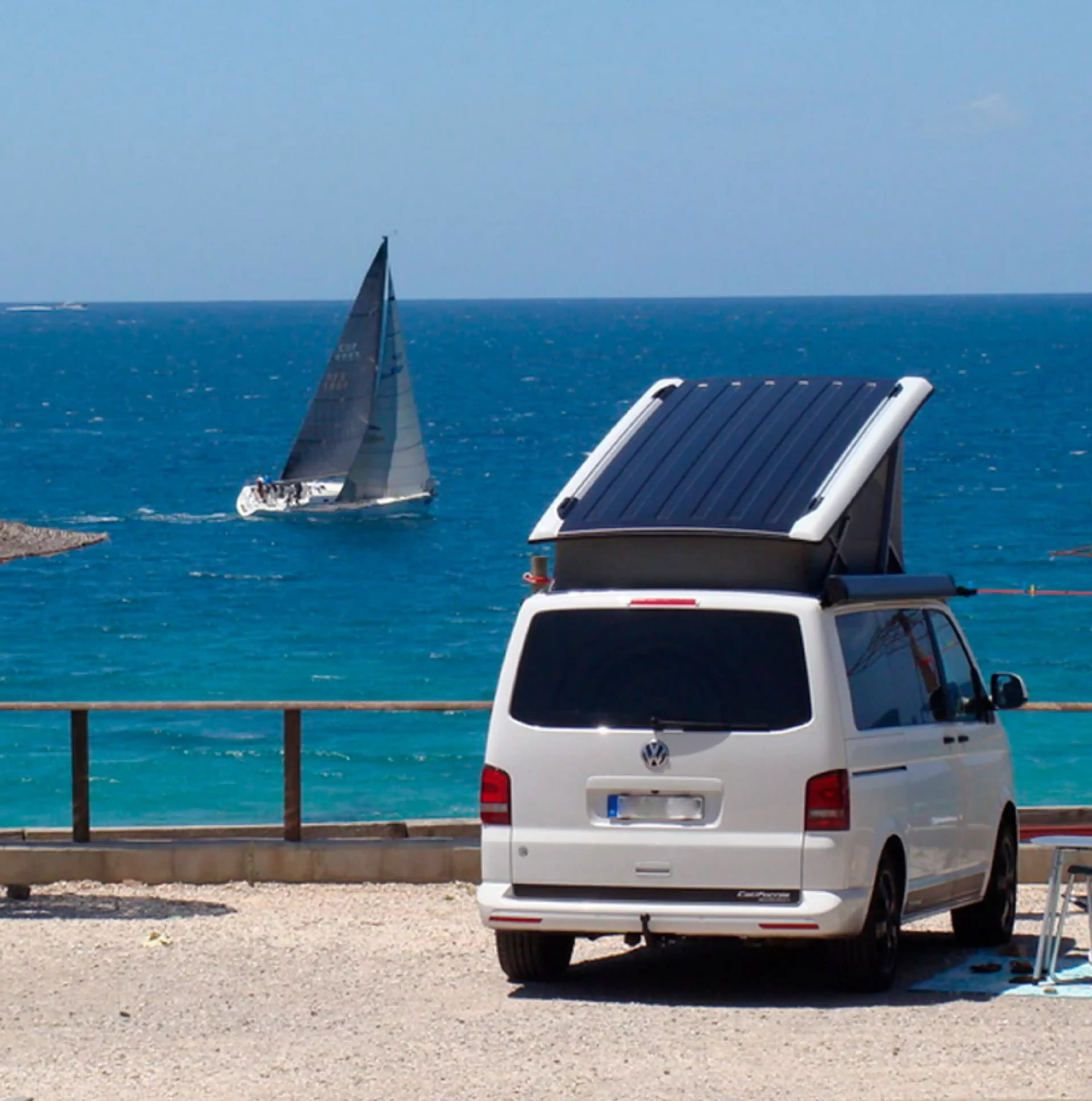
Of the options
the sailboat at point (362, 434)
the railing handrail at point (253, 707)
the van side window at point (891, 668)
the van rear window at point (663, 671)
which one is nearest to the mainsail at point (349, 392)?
the sailboat at point (362, 434)

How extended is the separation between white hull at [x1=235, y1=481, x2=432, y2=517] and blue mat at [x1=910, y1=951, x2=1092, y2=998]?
72.8 metres

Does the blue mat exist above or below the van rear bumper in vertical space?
below

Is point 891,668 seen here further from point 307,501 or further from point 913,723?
point 307,501

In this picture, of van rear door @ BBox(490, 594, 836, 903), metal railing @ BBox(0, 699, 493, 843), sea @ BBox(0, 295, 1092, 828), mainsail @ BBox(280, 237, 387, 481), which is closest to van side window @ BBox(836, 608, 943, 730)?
van rear door @ BBox(490, 594, 836, 903)

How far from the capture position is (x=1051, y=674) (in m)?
42.0

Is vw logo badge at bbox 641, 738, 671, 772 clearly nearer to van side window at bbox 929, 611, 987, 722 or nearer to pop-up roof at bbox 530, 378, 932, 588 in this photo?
pop-up roof at bbox 530, 378, 932, 588

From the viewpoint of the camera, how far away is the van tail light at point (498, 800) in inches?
359


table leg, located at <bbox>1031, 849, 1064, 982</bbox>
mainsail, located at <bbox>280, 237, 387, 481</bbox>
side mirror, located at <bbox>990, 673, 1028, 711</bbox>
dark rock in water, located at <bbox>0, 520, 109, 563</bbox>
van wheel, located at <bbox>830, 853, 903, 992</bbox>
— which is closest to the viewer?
van wheel, located at <bbox>830, 853, 903, 992</bbox>

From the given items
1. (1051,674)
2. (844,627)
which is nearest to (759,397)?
(844,627)

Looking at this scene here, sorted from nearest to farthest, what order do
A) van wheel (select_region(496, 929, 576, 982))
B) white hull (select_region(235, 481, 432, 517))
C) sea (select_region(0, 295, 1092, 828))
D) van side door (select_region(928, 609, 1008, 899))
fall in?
van wheel (select_region(496, 929, 576, 982))
van side door (select_region(928, 609, 1008, 899))
sea (select_region(0, 295, 1092, 828))
white hull (select_region(235, 481, 432, 517))

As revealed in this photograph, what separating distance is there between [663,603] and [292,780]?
4.05 meters

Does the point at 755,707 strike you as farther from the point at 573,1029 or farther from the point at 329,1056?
the point at 329,1056

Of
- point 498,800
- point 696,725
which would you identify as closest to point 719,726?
point 696,725

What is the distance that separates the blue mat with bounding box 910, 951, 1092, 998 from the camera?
9.16 meters
